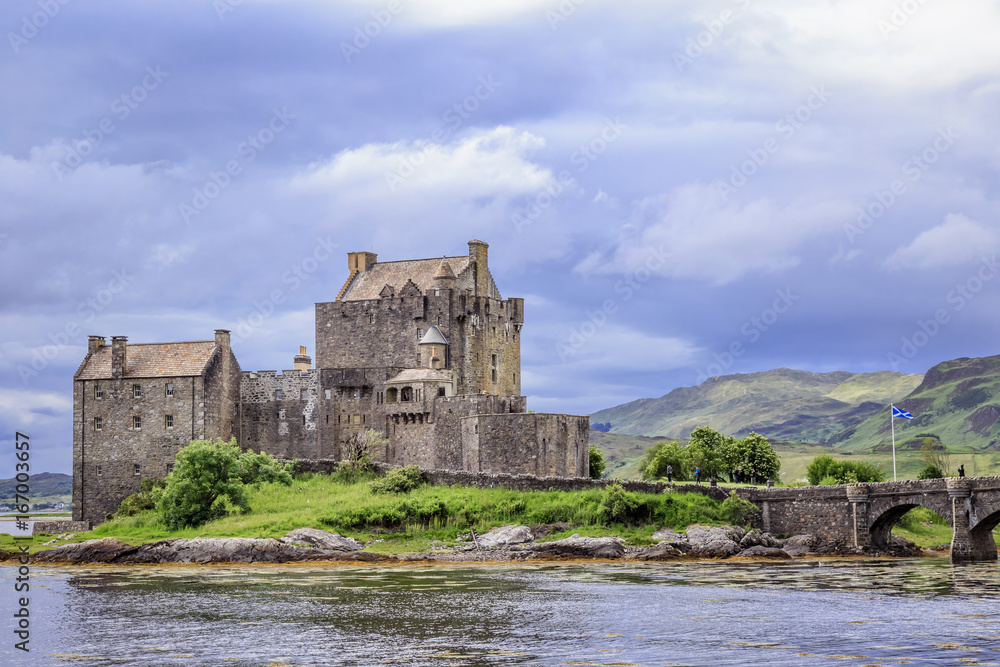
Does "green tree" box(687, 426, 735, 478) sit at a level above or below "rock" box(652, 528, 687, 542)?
above

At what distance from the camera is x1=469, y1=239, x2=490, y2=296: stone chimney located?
93438 mm

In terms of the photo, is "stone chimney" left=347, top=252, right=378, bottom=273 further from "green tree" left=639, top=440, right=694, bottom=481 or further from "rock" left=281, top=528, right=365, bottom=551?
"rock" left=281, top=528, right=365, bottom=551

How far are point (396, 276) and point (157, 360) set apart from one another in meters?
19.9

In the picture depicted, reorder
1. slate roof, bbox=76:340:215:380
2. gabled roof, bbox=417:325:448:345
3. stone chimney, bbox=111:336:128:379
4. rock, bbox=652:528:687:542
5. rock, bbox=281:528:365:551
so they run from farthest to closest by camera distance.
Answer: gabled roof, bbox=417:325:448:345
stone chimney, bbox=111:336:128:379
slate roof, bbox=76:340:215:380
rock, bbox=281:528:365:551
rock, bbox=652:528:687:542

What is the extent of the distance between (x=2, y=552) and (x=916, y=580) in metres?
52.5

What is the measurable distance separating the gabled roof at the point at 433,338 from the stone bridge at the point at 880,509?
2748 centimetres

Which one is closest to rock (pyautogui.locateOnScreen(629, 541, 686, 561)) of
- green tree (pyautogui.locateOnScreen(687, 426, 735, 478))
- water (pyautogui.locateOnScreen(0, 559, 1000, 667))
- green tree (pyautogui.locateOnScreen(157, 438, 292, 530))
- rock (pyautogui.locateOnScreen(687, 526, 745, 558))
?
rock (pyautogui.locateOnScreen(687, 526, 745, 558))

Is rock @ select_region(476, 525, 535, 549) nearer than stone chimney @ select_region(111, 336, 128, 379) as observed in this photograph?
Yes

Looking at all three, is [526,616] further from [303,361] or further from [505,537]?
[303,361]

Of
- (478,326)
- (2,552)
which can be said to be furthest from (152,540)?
(478,326)

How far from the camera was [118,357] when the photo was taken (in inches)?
3376

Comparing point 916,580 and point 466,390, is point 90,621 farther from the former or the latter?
point 466,390

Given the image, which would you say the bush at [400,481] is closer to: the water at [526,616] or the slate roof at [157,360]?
A: the water at [526,616]

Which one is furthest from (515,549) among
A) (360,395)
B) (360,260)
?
(360,260)
